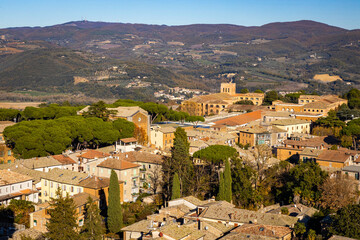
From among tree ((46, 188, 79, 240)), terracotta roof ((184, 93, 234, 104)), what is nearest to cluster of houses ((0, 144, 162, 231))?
tree ((46, 188, 79, 240))

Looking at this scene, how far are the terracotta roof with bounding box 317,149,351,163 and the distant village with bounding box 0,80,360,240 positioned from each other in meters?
0.06

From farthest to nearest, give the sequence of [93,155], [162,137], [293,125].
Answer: [293,125] < [162,137] < [93,155]

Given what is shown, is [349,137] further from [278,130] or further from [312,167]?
[312,167]

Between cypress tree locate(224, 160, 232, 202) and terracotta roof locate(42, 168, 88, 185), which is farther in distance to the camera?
terracotta roof locate(42, 168, 88, 185)

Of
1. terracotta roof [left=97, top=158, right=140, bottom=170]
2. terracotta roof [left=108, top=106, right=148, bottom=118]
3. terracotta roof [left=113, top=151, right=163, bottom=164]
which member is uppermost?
terracotta roof [left=108, top=106, right=148, bottom=118]

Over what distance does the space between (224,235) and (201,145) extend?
2304 cm

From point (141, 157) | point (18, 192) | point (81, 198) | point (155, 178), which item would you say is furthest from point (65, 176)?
point (141, 157)

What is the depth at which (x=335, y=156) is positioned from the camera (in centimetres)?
3800

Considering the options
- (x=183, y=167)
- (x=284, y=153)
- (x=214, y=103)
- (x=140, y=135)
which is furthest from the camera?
(x=214, y=103)

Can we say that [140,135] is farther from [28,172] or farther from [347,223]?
[347,223]

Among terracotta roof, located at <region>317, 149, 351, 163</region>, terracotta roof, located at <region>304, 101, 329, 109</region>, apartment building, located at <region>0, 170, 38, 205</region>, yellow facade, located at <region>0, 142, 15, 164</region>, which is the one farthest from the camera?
terracotta roof, located at <region>304, 101, 329, 109</region>

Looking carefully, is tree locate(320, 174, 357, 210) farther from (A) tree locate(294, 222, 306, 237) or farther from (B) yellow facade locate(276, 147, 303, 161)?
(B) yellow facade locate(276, 147, 303, 161)

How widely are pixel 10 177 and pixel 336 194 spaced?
21485 mm

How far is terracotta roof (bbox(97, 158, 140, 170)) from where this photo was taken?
3497 centimetres
